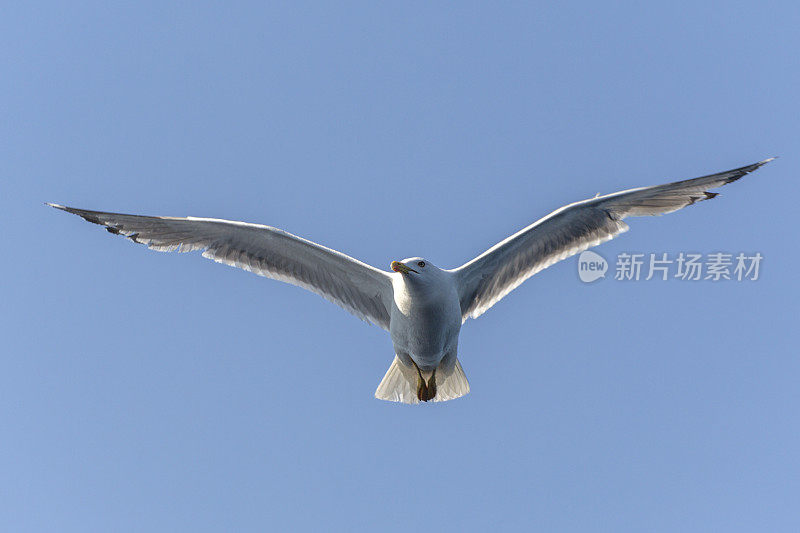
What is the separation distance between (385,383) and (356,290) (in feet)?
3.67

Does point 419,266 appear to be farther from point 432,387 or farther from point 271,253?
point 271,253

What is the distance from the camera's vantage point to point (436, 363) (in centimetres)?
1044

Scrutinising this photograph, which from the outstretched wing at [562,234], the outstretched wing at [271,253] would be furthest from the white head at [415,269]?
the outstretched wing at [271,253]

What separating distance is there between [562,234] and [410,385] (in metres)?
2.39

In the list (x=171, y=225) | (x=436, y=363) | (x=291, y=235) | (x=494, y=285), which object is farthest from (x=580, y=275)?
(x=171, y=225)

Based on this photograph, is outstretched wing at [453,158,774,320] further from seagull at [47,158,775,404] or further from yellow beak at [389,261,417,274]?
yellow beak at [389,261,417,274]

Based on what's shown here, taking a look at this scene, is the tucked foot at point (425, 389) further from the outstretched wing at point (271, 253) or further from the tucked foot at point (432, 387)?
the outstretched wing at point (271, 253)

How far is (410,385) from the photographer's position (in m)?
11.1

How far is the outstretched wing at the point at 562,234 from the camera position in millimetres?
10055

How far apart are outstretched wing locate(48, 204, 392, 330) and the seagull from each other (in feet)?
0.04

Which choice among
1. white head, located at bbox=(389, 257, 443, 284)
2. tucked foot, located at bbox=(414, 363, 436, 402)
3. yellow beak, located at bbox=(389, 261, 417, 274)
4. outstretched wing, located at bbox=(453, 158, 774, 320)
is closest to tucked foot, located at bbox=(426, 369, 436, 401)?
tucked foot, located at bbox=(414, 363, 436, 402)

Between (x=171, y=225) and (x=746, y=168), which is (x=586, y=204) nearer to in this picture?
(x=746, y=168)

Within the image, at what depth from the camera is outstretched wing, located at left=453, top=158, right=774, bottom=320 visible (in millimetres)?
10055

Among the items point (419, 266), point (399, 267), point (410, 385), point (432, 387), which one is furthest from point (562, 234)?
point (410, 385)
